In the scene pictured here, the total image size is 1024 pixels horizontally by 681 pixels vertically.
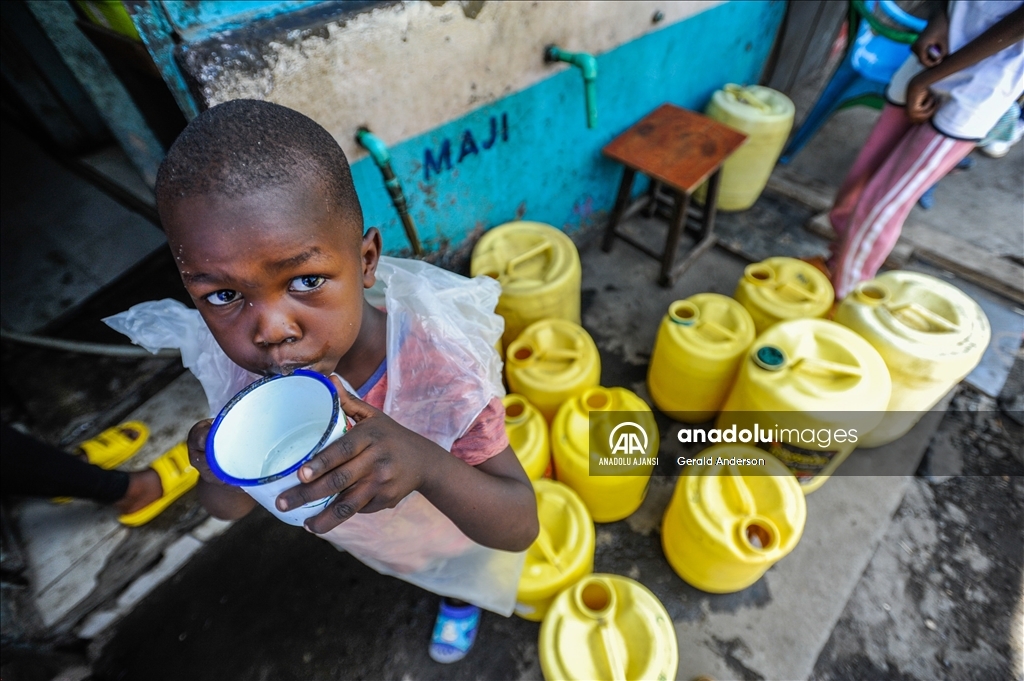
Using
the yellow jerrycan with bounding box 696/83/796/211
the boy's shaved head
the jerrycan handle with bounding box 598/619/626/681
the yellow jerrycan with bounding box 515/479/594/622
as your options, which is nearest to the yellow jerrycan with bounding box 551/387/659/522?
the yellow jerrycan with bounding box 515/479/594/622

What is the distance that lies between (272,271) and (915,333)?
2136 millimetres

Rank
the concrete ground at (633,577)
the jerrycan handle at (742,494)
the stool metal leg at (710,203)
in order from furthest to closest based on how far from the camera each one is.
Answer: the stool metal leg at (710,203) < the concrete ground at (633,577) < the jerrycan handle at (742,494)

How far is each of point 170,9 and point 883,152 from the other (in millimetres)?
3038

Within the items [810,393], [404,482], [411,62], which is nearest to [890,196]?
[810,393]

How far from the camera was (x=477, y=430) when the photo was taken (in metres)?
1.06

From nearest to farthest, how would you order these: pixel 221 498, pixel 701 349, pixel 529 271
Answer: pixel 221 498 < pixel 701 349 < pixel 529 271

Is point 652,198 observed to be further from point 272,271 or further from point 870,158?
point 272,271

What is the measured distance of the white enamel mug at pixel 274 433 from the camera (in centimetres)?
61

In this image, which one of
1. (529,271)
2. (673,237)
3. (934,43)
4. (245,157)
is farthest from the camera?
(673,237)

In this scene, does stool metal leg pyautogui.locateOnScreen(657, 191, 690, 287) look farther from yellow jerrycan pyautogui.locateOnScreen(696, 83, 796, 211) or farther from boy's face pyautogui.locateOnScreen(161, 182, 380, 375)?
boy's face pyautogui.locateOnScreen(161, 182, 380, 375)

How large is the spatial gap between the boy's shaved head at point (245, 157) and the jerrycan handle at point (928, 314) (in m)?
2.08

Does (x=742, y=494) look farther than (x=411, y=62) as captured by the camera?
No

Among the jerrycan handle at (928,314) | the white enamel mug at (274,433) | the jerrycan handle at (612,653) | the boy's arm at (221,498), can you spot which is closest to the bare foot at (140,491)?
the boy's arm at (221,498)

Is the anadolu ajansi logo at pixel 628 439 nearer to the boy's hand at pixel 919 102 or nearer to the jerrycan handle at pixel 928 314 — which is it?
the jerrycan handle at pixel 928 314
